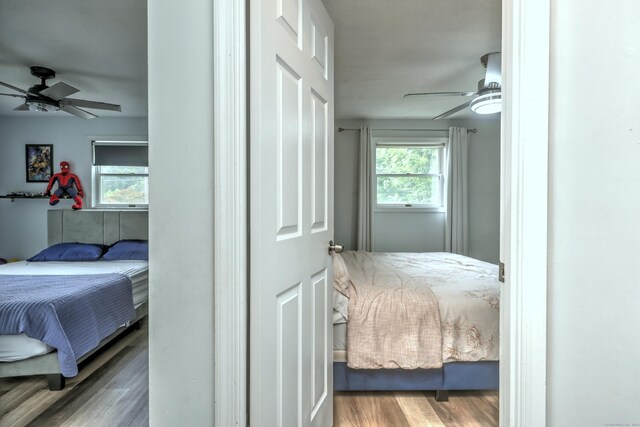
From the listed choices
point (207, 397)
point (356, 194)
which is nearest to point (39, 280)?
point (207, 397)

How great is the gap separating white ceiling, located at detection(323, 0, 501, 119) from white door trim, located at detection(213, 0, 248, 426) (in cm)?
137

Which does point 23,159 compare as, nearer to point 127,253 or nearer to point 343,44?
point 127,253

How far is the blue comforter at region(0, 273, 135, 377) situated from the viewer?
221 centimetres

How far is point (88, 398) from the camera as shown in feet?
7.29

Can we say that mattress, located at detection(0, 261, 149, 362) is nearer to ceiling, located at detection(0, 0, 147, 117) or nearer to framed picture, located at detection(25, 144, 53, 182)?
framed picture, located at detection(25, 144, 53, 182)

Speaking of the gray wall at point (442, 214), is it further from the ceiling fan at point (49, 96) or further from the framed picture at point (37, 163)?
the framed picture at point (37, 163)

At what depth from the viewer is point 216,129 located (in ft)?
3.33

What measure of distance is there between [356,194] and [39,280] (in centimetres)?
361

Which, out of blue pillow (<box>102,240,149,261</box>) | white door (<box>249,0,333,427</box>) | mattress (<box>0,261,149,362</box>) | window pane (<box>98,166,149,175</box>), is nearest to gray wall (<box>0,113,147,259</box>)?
window pane (<box>98,166,149,175</box>)

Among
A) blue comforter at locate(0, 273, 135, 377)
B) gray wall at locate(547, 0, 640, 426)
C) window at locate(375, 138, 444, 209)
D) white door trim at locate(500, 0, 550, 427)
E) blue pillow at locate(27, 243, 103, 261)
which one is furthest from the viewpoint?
window at locate(375, 138, 444, 209)

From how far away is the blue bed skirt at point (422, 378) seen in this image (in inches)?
84.5

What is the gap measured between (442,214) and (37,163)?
17.5ft

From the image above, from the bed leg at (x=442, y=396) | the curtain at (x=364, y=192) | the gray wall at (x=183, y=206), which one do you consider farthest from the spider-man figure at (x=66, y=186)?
the bed leg at (x=442, y=396)

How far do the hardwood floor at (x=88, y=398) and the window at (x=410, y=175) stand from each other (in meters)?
3.62
